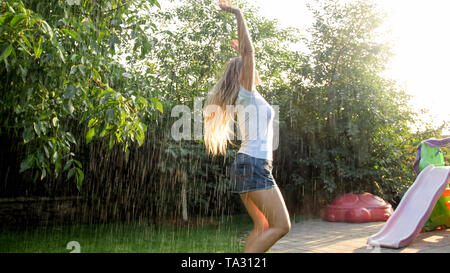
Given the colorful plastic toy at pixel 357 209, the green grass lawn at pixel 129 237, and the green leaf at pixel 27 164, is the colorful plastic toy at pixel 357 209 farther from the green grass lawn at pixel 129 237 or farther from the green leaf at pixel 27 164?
the green leaf at pixel 27 164

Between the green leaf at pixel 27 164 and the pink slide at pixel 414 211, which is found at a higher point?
the green leaf at pixel 27 164

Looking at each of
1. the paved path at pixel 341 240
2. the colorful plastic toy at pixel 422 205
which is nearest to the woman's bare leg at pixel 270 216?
the paved path at pixel 341 240

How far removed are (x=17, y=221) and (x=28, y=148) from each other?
4656mm

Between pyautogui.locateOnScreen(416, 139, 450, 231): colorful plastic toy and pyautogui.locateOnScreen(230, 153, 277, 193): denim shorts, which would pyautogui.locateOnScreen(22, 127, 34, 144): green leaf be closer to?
pyautogui.locateOnScreen(230, 153, 277, 193): denim shorts

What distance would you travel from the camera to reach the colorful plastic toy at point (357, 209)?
6.31m

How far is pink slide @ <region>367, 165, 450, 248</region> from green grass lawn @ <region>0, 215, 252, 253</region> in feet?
5.82

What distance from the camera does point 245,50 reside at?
7.36ft

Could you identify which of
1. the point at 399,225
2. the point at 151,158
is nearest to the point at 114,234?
the point at 151,158

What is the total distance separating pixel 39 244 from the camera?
4984mm

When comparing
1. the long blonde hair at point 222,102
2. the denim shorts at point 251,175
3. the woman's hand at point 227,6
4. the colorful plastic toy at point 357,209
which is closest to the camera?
the denim shorts at point 251,175

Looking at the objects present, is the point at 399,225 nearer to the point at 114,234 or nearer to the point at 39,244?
the point at 114,234

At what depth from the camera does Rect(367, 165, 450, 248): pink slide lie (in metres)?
4.45

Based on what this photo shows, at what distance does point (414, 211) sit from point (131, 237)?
3816mm

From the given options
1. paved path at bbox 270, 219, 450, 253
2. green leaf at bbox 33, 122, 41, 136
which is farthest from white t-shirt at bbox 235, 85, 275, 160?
paved path at bbox 270, 219, 450, 253
